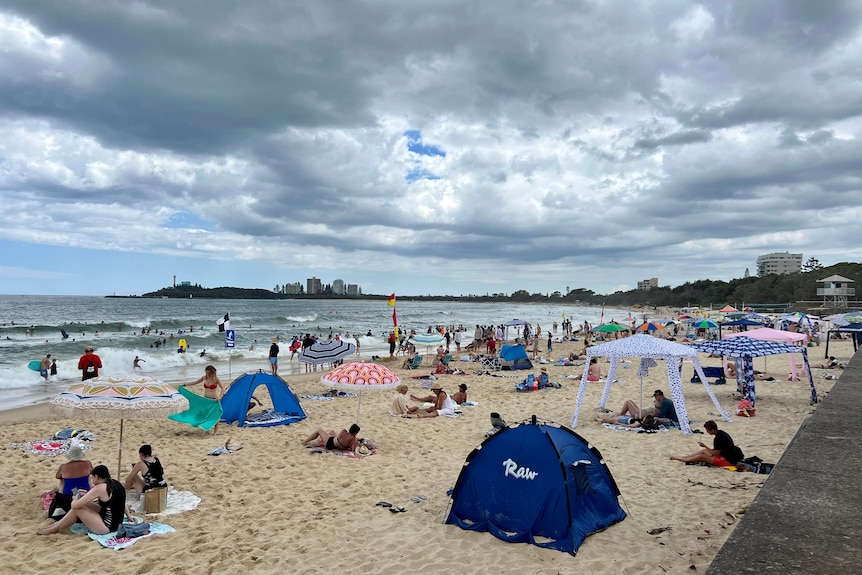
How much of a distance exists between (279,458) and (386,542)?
3.88 meters

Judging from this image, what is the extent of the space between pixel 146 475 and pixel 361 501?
Result: 280 cm

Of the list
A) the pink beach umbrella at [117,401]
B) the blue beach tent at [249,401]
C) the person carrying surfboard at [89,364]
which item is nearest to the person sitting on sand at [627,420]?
the blue beach tent at [249,401]

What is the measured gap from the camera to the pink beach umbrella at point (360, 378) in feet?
32.5

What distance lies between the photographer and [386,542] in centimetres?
575

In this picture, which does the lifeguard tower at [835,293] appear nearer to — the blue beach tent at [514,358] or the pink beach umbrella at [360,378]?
the blue beach tent at [514,358]

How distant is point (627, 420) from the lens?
11.2 m

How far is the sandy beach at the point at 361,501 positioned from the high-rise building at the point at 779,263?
178 meters

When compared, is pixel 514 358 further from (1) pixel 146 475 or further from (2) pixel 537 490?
(1) pixel 146 475

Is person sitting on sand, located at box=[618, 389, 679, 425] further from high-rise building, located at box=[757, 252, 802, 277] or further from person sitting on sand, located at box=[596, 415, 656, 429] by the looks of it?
high-rise building, located at box=[757, 252, 802, 277]

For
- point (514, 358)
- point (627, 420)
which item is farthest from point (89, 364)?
point (514, 358)

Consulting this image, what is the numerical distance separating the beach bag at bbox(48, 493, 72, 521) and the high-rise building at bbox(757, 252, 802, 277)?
185 meters

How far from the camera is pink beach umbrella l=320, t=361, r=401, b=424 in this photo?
9.91 meters

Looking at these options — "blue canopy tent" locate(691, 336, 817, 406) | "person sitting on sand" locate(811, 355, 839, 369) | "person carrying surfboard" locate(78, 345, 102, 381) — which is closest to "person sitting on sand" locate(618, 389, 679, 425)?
"blue canopy tent" locate(691, 336, 817, 406)

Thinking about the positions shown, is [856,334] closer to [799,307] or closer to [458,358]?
[458,358]
